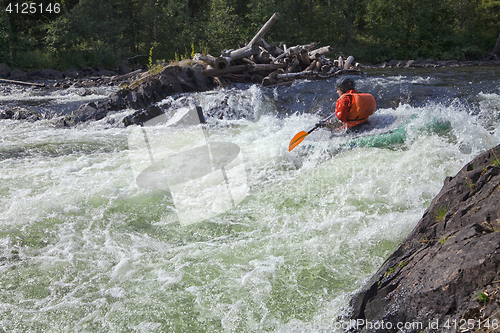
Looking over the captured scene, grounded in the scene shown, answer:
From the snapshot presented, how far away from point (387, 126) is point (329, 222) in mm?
2697

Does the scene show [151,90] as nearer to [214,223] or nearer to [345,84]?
[345,84]

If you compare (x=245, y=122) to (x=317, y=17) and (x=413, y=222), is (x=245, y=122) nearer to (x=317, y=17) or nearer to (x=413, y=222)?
(x=413, y=222)

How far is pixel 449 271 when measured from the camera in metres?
1.60

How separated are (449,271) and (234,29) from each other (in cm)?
1888

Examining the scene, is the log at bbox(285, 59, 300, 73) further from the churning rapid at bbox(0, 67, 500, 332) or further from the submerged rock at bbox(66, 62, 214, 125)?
the churning rapid at bbox(0, 67, 500, 332)

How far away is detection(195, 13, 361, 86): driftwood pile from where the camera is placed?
32.7 feet

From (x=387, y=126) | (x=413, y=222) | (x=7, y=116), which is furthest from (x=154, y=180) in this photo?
(x=7, y=116)

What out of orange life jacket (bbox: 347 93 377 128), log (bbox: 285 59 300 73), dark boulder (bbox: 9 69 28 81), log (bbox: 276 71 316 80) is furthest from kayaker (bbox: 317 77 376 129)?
dark boulder (bbox: 9 69 28 81)

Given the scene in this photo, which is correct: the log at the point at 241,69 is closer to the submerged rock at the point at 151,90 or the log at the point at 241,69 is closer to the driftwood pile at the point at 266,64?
the driftwood pile at the point at 266,64

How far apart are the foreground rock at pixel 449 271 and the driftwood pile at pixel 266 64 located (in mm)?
8001

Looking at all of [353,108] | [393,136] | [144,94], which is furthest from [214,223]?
[144,94]

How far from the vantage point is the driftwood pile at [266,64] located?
32.7 feet

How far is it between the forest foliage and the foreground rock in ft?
58.9

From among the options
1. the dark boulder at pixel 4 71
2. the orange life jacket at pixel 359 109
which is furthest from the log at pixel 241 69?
the dark boulder at pixel 4 71
